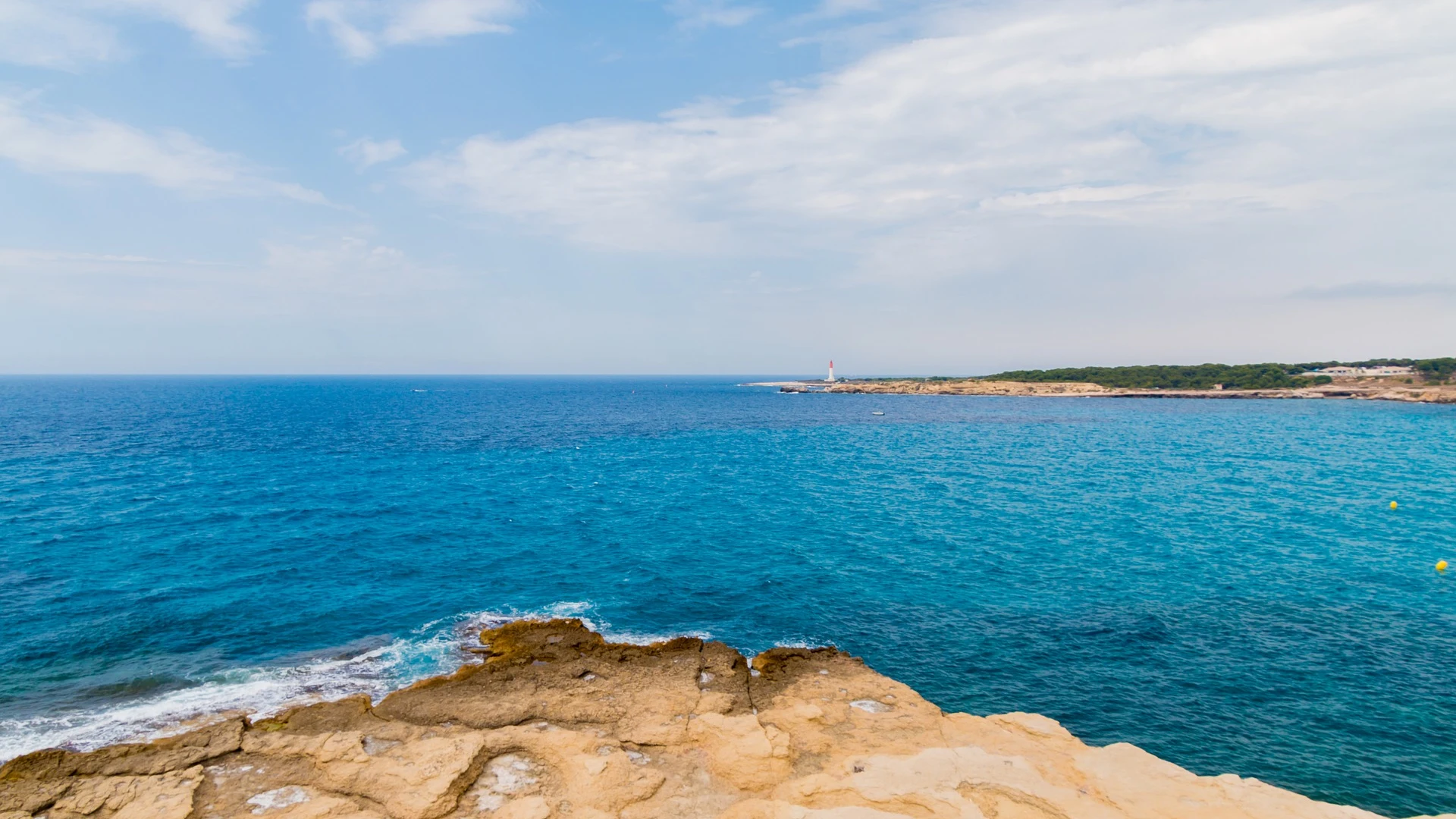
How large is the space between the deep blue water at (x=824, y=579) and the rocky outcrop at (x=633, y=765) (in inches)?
126

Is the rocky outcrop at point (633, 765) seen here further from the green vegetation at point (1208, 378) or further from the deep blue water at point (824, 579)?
the green vegetation at point (1208, 378)

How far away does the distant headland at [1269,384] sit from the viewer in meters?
153

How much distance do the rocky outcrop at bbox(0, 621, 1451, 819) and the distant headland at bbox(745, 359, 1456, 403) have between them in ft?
584

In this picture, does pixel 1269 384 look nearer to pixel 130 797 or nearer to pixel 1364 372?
pixel 1364 372

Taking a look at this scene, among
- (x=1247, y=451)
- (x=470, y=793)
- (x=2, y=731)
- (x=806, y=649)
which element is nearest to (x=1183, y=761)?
(x=806, y=649)

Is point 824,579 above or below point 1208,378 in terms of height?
below

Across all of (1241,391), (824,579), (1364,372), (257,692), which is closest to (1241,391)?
(1241,391)

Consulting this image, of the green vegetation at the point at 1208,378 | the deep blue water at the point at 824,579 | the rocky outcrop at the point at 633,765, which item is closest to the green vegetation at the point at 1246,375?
the green vegetation at the point at 1208,378

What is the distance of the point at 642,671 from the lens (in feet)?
71.6

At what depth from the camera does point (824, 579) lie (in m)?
32.5

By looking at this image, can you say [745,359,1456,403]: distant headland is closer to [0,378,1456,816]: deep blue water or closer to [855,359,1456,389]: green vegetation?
[855,359,1456,389]: green vegetation

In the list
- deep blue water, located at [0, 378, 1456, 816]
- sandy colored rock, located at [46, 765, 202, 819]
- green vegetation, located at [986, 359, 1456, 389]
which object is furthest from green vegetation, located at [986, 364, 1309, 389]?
sandy colored rock, located at [46, 765, 202, 819]

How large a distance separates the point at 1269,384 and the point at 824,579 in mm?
194310

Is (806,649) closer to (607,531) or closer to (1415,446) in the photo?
(607,531)
